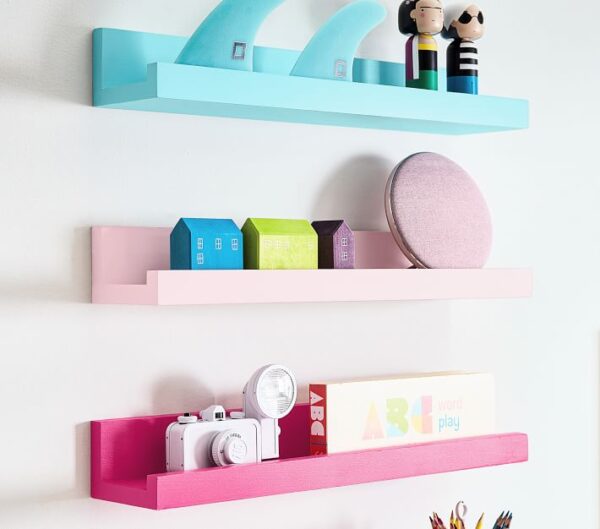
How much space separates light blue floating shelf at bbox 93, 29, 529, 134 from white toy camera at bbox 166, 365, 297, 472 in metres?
0.35

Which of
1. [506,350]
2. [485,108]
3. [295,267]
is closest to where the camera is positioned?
[295,267]

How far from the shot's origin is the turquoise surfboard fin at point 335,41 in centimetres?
144

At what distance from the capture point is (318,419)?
4.95 feet

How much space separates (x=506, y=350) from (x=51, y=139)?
86 cm

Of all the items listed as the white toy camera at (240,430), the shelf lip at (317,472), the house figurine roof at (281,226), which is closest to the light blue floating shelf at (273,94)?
the house figurine roof at (281,226)

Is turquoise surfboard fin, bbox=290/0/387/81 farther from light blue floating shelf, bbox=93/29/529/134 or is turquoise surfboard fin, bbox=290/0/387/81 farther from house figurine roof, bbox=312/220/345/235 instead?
house figurine roof, bbox=312/220/345/235

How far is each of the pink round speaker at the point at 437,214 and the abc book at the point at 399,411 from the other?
0.19 metres

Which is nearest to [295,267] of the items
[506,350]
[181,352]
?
[181,352]

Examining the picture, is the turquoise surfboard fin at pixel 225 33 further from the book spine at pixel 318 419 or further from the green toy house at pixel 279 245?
the book spine at pixel 318 419

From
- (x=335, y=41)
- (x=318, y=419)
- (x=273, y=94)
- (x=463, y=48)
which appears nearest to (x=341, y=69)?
(x=335, y=41)

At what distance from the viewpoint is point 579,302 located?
1918mm

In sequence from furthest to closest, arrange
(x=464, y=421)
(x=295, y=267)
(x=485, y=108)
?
1. (x=464, y=421)
2. (x=485, y=108)
3. (x=295, y=267)

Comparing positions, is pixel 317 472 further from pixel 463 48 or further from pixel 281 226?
pixel 463 48

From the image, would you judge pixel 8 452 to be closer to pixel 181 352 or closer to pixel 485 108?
pixel 181 352
